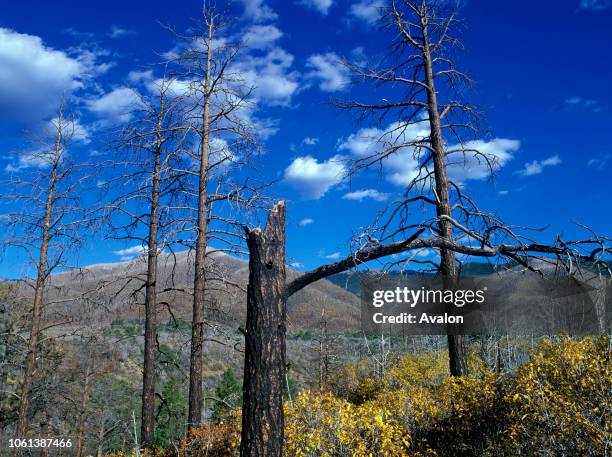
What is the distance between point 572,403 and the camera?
618 centimetres

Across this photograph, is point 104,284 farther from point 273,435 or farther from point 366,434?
point 273,435

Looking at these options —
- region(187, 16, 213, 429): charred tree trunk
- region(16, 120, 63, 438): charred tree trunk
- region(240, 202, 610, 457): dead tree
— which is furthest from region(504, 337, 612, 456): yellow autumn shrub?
region(16, 120, 63, 438): charred tree trunk

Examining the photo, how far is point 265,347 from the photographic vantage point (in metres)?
4.46

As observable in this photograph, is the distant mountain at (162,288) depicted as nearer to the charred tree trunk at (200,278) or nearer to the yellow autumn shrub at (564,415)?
the charred tree trunk at (200,278)

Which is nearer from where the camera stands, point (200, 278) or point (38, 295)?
point (200, 278)

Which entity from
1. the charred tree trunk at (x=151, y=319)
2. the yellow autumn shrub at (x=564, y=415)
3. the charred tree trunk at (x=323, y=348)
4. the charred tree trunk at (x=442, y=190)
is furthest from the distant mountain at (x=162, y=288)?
the charred tree trunk at (x=323, y=348)

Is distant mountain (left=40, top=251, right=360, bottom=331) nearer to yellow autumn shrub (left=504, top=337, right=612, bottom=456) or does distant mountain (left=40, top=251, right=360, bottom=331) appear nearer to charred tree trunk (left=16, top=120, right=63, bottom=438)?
charred tree trunk (left=16, top=120, right=63, bottom=438)

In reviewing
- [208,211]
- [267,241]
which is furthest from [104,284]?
[267,241]

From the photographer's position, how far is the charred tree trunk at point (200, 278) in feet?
30.1

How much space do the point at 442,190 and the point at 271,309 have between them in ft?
19.0

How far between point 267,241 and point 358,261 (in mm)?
Result: 946

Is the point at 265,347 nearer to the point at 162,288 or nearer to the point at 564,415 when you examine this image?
the point at 564,415

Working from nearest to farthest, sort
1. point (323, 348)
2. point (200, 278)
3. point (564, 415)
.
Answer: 1. point (564, 415)
2. point (200, 278)
3. point (323, 348)

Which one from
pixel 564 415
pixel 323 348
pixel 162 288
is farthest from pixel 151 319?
pixel 323 348
